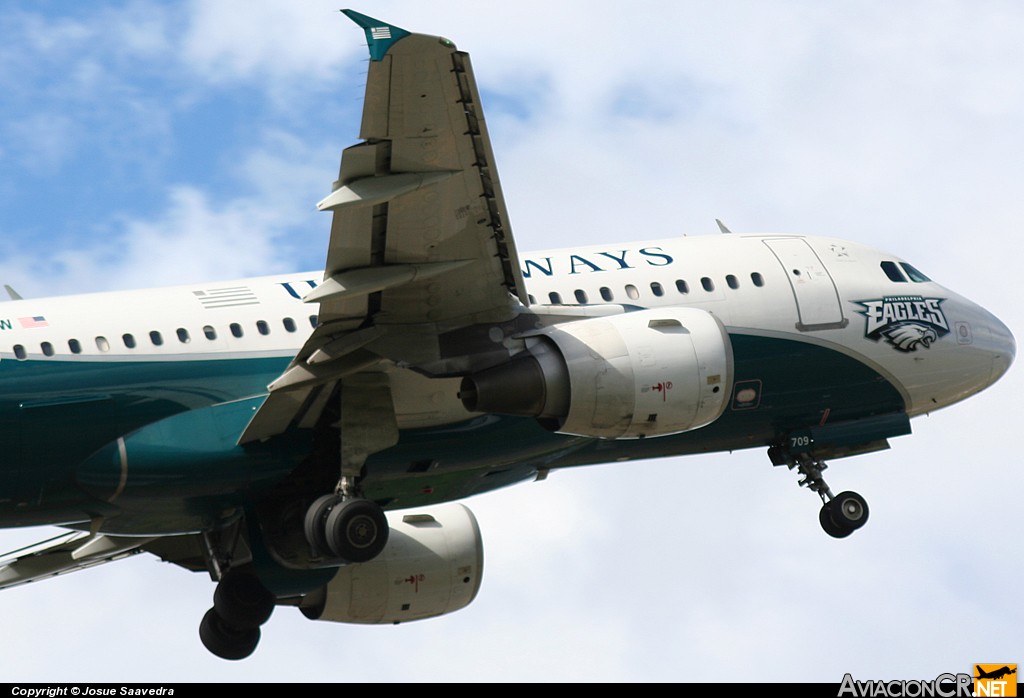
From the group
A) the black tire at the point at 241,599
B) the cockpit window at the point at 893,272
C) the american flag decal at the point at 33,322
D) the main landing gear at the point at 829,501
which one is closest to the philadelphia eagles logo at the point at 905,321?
the cockpit window at the point at 893,272

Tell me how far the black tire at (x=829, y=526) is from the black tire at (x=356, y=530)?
7.41 meters

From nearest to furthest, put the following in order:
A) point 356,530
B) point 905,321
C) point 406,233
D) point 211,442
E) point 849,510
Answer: point 406,233 → point 356,530 → point 211,442 → point 905,321 → point 849,510

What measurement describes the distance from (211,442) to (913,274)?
36.4 feet

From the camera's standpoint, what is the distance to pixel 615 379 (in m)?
21.1

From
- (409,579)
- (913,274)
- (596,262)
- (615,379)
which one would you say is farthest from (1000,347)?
(409,579)

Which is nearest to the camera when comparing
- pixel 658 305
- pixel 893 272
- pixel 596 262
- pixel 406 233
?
pixel 406 233

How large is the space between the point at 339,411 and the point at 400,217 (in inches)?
140

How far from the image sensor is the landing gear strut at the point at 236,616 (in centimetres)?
2555

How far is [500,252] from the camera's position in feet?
68.1

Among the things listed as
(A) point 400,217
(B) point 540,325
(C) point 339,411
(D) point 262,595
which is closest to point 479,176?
(A) point 400,217

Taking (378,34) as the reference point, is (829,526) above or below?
below

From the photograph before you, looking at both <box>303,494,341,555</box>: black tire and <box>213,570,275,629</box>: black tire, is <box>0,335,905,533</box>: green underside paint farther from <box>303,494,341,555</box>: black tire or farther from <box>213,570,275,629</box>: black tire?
<box>213,570,275,629</box>: black tire

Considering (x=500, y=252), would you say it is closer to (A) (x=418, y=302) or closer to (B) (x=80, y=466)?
(A) (x=418, y=302)

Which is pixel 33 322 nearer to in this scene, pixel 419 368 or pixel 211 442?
pixel 211 442
